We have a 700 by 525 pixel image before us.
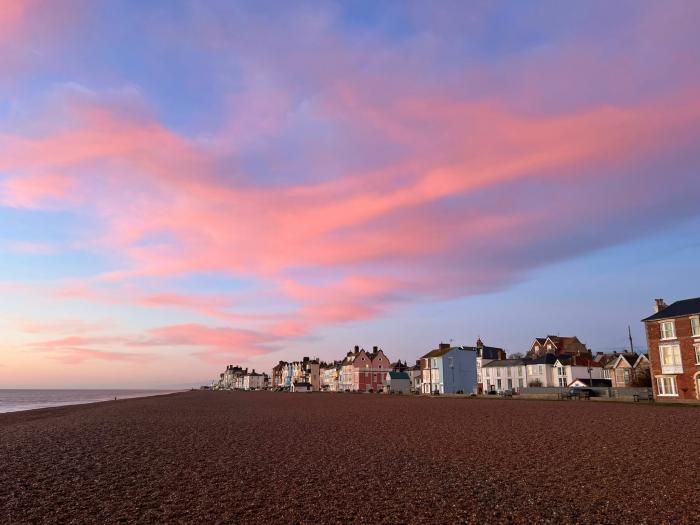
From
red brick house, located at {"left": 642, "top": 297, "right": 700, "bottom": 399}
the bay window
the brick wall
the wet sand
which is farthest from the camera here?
the bay window

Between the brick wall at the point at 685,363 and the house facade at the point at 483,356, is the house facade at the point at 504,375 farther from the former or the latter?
the brick wall at the point at 685,363

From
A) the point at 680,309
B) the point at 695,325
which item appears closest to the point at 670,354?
the point at 695,325

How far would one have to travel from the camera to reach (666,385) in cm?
5981

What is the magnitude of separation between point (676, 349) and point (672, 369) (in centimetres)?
247

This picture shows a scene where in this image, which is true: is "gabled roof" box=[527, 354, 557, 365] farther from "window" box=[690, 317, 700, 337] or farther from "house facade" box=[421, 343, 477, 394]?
"window" box=[690, 317, 700, 337]

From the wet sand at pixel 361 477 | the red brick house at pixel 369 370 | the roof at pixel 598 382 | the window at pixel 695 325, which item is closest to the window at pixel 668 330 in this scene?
the window at pixel 695 325

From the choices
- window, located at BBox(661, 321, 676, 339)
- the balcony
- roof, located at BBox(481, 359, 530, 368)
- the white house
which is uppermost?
window, located at BBox(661, 321, 676, 339)

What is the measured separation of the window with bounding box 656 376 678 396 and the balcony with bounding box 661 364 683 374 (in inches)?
31.1

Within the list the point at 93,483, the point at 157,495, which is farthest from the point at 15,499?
the point at 157,495

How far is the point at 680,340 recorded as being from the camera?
5866 centimetres

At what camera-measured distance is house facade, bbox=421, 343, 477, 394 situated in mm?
114375

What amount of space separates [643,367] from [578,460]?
88955mm

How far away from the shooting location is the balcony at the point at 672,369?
58.0 m

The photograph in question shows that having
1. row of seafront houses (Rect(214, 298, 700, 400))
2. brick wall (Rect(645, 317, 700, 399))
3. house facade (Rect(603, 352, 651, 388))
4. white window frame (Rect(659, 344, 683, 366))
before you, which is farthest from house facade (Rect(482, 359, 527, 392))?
brick wall (Rect(645, 317, 700, 399))
